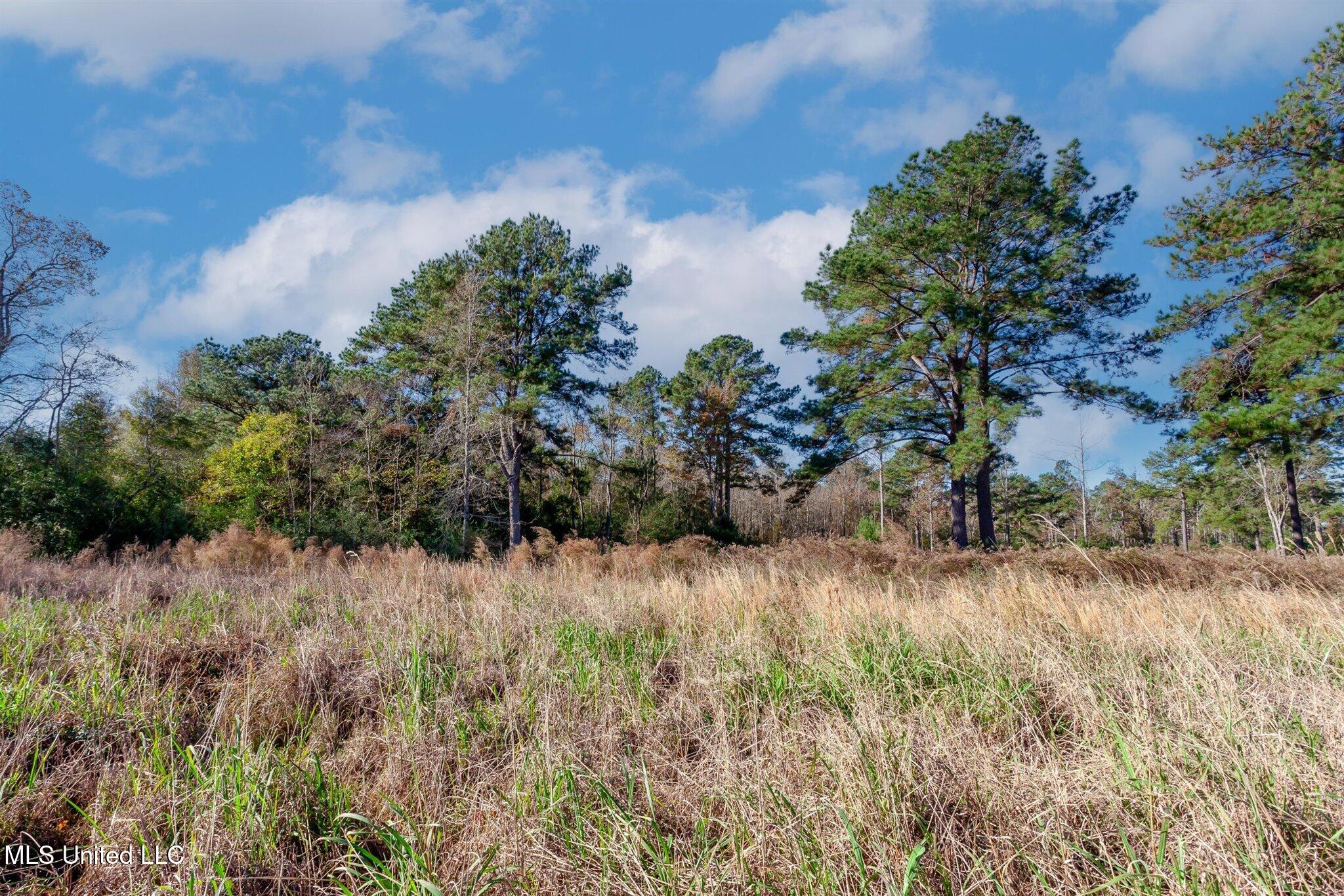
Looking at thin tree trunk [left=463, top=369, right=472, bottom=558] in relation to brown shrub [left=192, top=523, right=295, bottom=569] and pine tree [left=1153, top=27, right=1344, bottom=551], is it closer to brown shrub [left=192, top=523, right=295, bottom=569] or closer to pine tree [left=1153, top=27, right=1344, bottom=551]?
brown shrub [left=192, top=523, right=295, bottom=569]

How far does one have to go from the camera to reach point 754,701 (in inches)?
123

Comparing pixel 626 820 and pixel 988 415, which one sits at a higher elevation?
pixel 988 415

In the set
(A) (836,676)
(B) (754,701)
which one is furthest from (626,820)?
(A) (836,676)

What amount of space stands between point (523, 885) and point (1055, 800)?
1818 millimetres

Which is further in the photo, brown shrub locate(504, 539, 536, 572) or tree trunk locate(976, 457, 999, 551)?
tree trunk locate(976, 457, 999, 551)

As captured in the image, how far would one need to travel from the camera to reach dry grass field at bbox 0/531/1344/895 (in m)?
1.87

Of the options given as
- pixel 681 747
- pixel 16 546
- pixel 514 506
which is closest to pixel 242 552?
pixel 16 546

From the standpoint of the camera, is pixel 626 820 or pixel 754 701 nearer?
pixel 626 820

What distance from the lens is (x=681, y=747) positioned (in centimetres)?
280

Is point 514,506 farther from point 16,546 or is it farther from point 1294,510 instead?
point 1294,510

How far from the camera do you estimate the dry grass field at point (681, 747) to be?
1866mm

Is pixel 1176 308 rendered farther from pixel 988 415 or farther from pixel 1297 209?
pixel 988 415

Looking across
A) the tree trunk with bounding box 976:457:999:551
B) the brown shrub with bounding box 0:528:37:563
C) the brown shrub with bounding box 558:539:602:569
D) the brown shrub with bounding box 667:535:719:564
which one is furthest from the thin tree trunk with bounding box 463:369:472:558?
the tree trunk with bounding box 976:457:999:551

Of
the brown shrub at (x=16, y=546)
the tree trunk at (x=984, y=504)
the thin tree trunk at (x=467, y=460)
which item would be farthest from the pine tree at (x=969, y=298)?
the brown shrub at (x=16, y=546)
